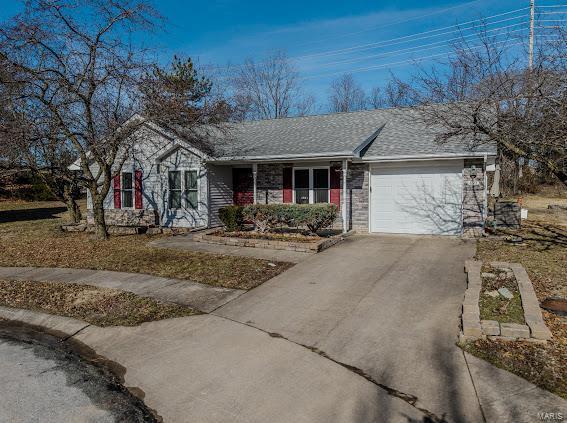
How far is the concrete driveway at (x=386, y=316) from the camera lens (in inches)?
151

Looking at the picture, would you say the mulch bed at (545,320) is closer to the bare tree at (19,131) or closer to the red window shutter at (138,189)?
the bare tree at (19,131)

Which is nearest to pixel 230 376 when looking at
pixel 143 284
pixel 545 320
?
pixel 143 284

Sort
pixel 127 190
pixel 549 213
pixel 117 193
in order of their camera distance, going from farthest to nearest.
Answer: pixel 549 213 < pixel 117 193 < pixel 127 190

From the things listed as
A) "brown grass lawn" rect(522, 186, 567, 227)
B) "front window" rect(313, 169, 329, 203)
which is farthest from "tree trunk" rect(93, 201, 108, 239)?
"brown grass lawn" rect(522, 186, 567, 227)

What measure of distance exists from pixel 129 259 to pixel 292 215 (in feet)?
14.7

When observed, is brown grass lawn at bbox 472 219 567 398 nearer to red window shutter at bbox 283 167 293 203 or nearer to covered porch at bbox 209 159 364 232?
covered porch at bbox 209 159 364 232

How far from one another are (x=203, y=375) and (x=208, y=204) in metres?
10.5

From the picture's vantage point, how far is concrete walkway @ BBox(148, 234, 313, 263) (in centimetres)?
945

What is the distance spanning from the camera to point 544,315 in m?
5.43

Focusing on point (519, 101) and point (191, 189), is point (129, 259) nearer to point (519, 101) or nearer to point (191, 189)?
point (191, 189)

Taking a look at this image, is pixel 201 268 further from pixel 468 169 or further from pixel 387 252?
pixel 468 169

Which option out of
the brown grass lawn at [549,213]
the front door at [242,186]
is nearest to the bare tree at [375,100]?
the brown grass lawn at [549,213]

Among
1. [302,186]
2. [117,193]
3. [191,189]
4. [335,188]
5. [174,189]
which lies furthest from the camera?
[117,193]

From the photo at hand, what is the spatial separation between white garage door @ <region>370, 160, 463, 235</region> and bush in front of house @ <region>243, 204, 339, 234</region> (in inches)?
85.2
